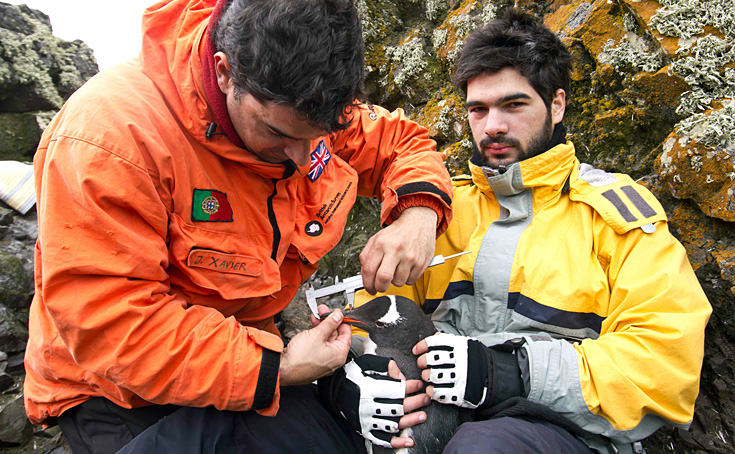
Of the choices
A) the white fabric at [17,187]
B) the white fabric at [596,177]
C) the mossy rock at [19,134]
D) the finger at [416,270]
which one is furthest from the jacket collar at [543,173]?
the mossy rock at [19,134]

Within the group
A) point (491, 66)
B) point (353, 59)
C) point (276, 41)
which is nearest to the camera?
point (276, 41)

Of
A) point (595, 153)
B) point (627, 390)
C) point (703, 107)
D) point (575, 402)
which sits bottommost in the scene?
point (575, 402)

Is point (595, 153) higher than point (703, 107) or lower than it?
lower

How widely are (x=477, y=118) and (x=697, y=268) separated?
5.41 ft

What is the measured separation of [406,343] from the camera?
2152 millimetres

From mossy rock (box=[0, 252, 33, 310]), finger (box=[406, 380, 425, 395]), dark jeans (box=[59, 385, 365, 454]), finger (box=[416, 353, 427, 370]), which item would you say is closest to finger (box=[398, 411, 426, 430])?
finger (box=[406, 380, 425, 395])

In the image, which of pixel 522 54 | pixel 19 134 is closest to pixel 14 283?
pixel 19 134

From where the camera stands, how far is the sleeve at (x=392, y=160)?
8.07 feet

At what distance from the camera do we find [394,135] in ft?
9.23

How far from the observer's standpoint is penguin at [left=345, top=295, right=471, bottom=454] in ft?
6.28

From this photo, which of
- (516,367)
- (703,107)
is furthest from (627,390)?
(703,107)

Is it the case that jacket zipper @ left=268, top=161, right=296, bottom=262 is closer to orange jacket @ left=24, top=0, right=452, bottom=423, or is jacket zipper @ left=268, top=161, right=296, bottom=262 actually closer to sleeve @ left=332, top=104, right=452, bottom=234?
orange jacket @ left=24, top=0, right=452, bottom=423

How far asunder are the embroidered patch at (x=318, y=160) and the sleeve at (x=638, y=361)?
1.46m

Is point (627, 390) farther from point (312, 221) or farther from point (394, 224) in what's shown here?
point (312, 221)
